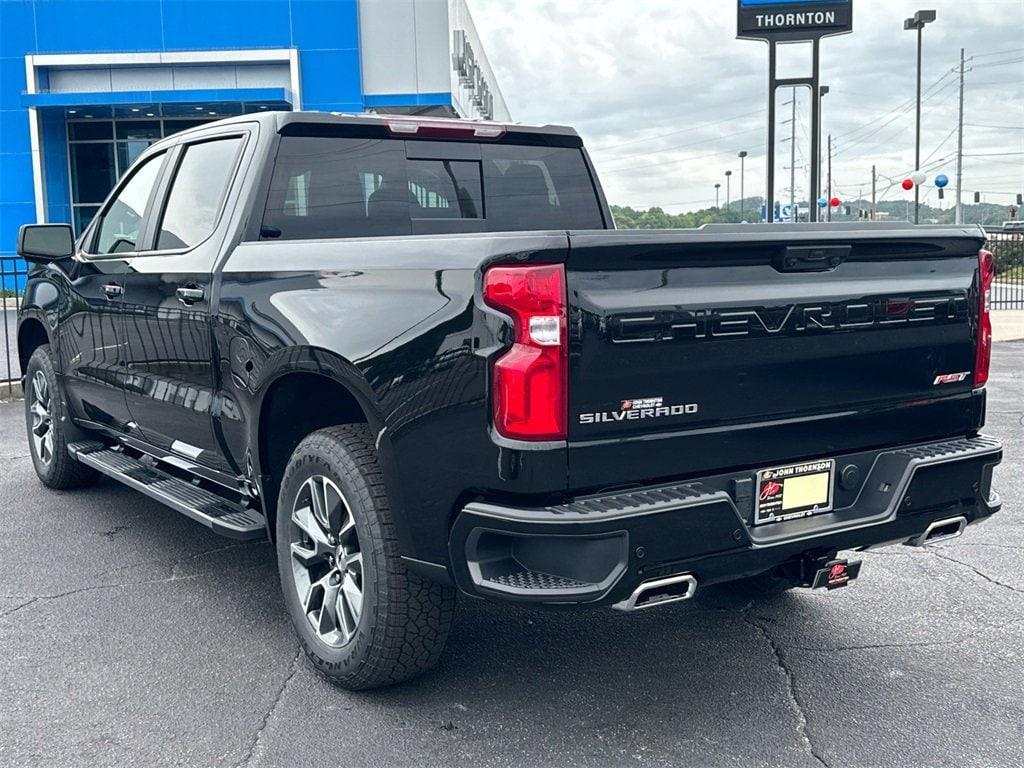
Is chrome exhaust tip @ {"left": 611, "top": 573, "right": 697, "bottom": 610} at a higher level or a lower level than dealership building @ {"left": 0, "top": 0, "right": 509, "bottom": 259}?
lower

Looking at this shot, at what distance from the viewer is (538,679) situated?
380cm

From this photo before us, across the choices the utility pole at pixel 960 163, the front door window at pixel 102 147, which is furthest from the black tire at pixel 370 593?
the utility pole at pixel 960 163

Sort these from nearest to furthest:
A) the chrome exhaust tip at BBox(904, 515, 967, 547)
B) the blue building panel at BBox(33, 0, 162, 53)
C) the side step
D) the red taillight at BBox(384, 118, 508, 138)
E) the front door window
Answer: the chrome exhaust tip at BBox(904, 515, 967, 547) < the side step < the red taillight at BBox(384, 118, 508, 138) < the blue building panel at BBox(33, 0, 162, 53) < the front door window

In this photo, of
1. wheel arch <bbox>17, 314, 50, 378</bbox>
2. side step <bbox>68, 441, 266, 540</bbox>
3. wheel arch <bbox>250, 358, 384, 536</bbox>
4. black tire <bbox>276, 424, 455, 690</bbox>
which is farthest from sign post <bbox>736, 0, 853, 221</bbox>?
black tire <bbox>276, 424, 455, 690</bbox>

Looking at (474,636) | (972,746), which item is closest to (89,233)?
(474,636)

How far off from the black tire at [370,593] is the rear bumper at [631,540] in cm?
33

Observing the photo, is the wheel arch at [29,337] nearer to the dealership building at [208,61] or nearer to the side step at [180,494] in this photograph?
the side step at [180,494]

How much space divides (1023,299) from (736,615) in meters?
24.2

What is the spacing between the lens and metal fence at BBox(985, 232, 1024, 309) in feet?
83.8

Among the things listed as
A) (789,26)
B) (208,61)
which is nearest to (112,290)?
(789,26)

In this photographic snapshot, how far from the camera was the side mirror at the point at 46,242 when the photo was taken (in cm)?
578

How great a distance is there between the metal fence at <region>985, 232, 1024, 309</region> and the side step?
76.1 ft

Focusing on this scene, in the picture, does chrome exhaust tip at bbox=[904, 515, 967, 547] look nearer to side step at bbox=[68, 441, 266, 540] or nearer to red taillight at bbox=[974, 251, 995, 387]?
red taillight at bbox=[974, 251, 995, 387]

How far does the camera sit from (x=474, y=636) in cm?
420
